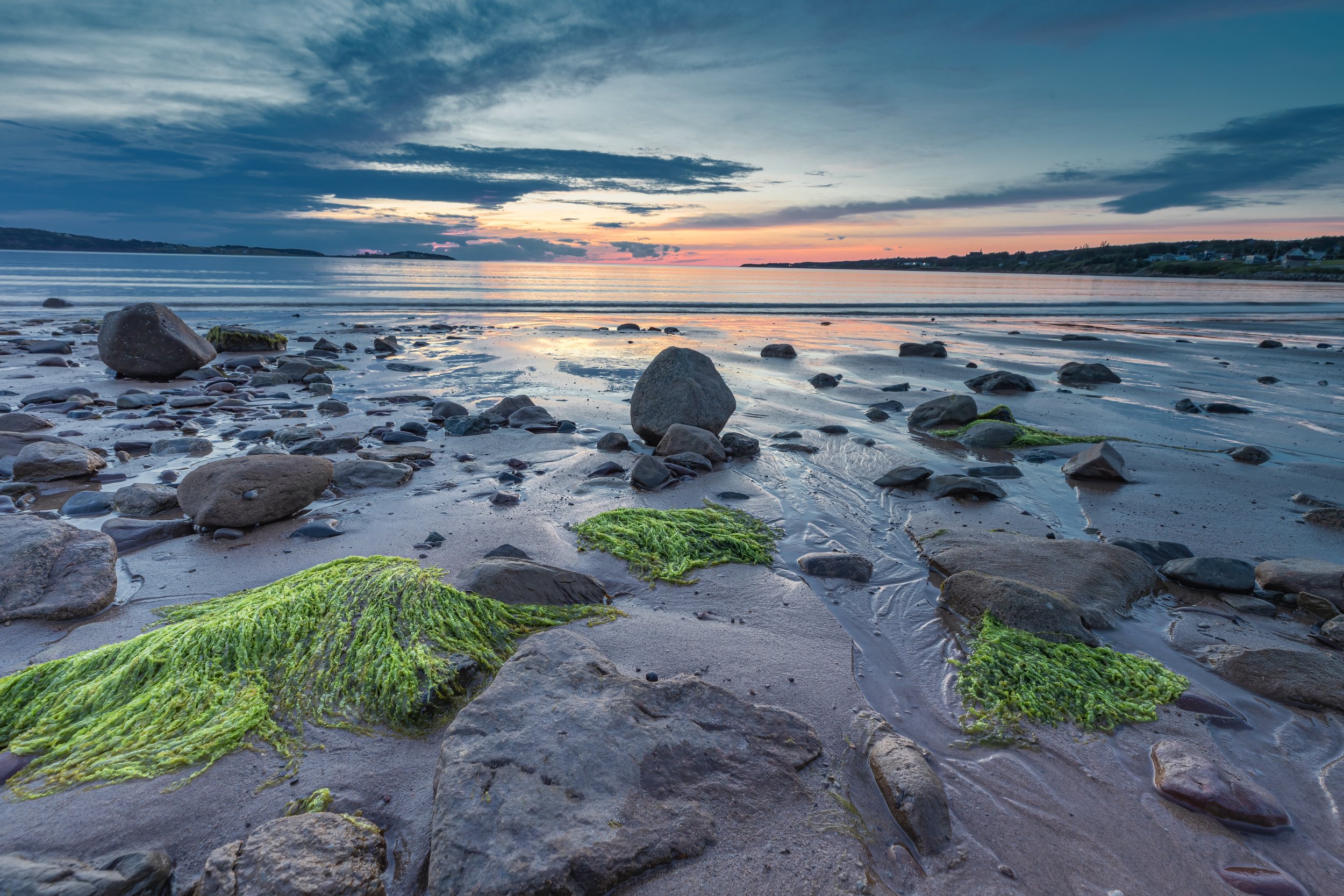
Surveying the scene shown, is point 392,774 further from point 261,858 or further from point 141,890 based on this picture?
point 141,890

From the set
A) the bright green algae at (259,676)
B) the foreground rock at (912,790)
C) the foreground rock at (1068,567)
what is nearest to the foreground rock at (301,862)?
the bright green algae at (259,676)

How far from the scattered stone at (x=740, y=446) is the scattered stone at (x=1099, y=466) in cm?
317

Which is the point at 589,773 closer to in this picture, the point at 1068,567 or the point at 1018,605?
the point at 1018,605

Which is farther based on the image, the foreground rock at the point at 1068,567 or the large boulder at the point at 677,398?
the large boulder at the point at 677,398

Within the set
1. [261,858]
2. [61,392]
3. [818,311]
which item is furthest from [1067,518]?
[818,311]

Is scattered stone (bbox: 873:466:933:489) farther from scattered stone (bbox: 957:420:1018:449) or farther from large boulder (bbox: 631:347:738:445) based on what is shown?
large boulder (bbox: 631:347:738:445)

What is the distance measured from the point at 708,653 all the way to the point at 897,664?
998 mm

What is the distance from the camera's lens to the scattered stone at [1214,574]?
3912mm

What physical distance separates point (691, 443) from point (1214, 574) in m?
4.20

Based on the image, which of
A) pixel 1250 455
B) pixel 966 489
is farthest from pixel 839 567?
pixel 1250 455

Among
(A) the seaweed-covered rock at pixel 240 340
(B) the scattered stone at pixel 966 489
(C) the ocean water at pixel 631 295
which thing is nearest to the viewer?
(B) the scattered stone at pixel 966 489

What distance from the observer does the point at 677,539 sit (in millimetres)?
4477

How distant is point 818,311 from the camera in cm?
2738

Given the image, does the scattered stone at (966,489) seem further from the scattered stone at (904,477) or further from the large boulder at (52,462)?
the large boulder at (52,462)
